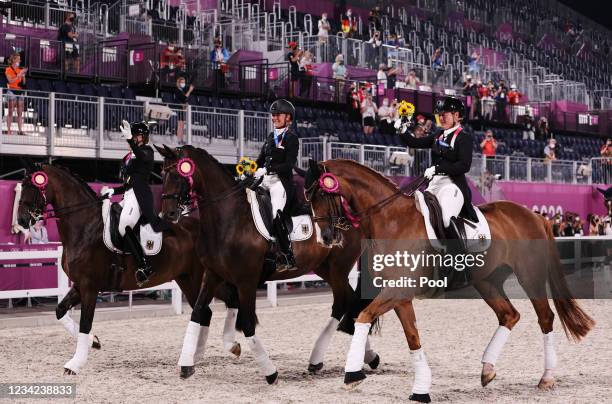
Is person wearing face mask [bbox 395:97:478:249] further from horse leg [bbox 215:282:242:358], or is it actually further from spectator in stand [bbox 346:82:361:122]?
spectator in stand [bbox 346:82:361:122]

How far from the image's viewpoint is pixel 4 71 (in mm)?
20125

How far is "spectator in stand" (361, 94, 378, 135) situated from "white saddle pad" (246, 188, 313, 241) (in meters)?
17.2

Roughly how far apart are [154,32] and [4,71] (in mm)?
5597

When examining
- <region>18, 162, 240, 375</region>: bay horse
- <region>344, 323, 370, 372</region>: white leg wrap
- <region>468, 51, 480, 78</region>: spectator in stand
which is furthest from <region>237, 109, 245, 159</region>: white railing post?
<region>468, 51, 480, 78</region>: spectator in stand

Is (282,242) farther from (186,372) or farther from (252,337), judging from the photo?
(186,372)

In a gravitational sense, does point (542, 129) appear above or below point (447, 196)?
above

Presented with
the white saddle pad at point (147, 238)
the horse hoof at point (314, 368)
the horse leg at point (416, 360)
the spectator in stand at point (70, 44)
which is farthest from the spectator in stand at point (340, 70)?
the horse leg at point (416, 360)

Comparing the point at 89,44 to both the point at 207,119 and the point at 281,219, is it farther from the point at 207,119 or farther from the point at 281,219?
the point at 281,219

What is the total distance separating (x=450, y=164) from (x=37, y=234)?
32.3 ft

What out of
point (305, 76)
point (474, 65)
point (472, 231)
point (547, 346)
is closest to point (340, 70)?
point (305, 76)

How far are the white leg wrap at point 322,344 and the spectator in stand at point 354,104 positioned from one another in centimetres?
1823

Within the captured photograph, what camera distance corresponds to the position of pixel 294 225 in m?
9.89

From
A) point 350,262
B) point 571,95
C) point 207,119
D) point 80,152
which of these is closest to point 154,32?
point 207,119

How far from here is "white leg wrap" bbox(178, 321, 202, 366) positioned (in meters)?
9.44
